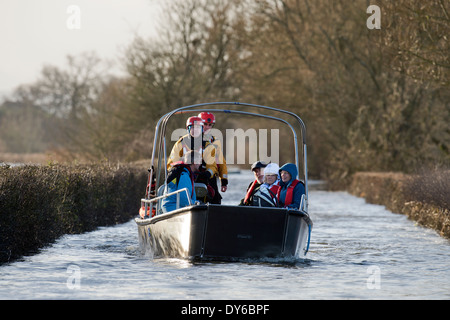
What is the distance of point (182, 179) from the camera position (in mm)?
13953

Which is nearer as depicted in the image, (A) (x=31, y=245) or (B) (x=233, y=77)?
(A) (x=31, y=245)

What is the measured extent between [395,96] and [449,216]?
16.4 m

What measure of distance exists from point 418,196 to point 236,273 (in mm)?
11128

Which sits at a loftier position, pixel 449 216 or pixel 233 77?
pixel 233 77

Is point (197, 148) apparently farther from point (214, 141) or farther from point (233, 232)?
point (233, 232)

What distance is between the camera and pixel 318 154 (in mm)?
52219

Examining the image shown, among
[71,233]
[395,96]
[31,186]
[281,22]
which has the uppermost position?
[281,22]

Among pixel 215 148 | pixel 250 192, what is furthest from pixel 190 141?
pixel 250 192

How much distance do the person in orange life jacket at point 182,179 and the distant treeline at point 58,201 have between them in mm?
2100

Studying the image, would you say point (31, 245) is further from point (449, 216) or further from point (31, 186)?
point (449, 216)
